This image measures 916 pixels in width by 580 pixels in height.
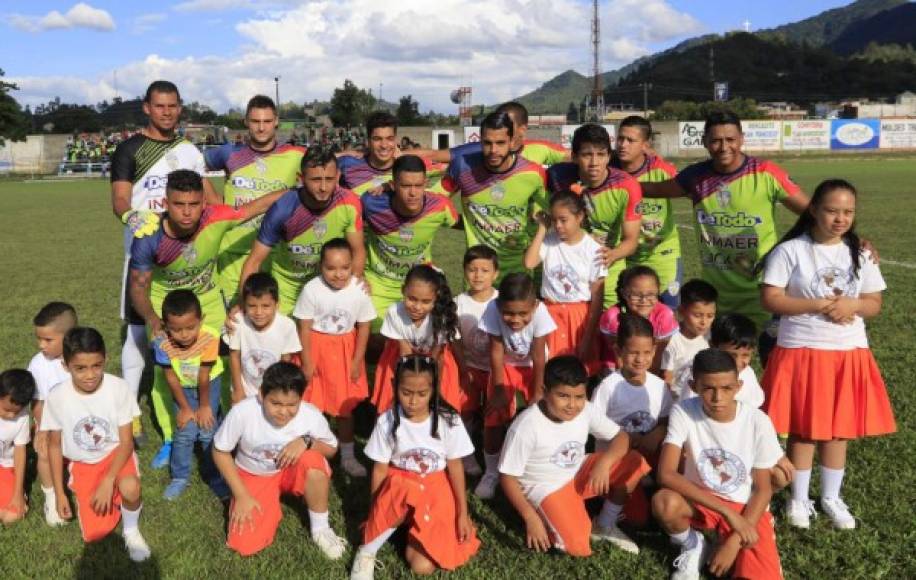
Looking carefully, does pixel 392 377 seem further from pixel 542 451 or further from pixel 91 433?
pixel 91 433

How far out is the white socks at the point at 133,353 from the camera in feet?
16.4

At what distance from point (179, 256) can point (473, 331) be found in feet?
6.02

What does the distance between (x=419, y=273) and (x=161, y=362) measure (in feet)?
5.17

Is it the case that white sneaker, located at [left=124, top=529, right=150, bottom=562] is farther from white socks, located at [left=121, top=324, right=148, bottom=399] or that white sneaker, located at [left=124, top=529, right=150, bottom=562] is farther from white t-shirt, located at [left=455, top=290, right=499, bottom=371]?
white t-shirt, located at [left=455, top=290, right=499, bottom=371]

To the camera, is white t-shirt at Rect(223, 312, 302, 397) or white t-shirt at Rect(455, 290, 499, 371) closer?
white t-shirt at Rect(223, 312, 302, 397)

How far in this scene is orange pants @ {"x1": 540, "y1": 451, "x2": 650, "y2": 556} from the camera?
11.5ft

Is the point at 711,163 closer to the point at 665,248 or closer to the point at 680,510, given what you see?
the point at 665,248

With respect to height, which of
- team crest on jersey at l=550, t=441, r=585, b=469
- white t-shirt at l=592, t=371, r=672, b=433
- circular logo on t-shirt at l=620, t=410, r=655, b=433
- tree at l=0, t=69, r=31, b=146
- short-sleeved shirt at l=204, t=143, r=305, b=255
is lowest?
team crest on jersey at l=550, t=441, r=585, b=469

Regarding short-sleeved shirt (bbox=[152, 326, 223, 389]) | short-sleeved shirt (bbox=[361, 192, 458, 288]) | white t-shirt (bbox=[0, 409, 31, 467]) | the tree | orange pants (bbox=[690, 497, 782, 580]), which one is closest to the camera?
orange pants (bbox=[690, 497, 782, 580])

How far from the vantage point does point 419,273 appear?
4.23 m

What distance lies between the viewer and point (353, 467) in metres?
4.54

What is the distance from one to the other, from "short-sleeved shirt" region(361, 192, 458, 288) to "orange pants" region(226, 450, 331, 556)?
1643 mm

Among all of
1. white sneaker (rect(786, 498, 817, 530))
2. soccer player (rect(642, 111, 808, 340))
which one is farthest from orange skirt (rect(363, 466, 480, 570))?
soccer player (rect(642, 111, 808, 340))

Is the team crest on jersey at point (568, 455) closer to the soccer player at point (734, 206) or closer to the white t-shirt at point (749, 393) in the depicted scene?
the white t-shirt at point (749, 393)
